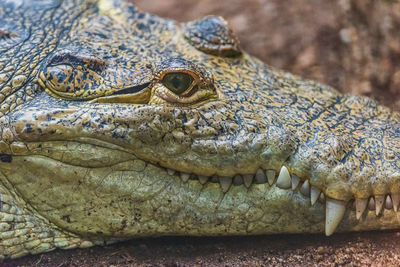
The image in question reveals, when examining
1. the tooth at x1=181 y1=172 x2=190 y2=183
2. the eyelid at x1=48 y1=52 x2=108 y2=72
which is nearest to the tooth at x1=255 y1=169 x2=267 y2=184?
the tooth at x1=181 y1=172 x2=190 y2=183

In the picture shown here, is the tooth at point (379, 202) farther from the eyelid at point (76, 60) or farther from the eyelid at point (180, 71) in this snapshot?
the eyelid at point (76, 60)

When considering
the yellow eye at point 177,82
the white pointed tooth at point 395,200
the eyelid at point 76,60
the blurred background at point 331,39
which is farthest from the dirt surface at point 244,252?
the blurred background at point 331,39

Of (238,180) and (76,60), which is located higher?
(76,60)

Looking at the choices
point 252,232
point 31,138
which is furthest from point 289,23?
point 31,138

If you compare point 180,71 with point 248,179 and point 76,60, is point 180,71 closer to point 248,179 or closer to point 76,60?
point 76,60

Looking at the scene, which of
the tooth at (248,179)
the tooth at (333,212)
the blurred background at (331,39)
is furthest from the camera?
the blurred background at (331,39)

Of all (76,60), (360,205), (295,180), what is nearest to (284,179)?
(295,180)
